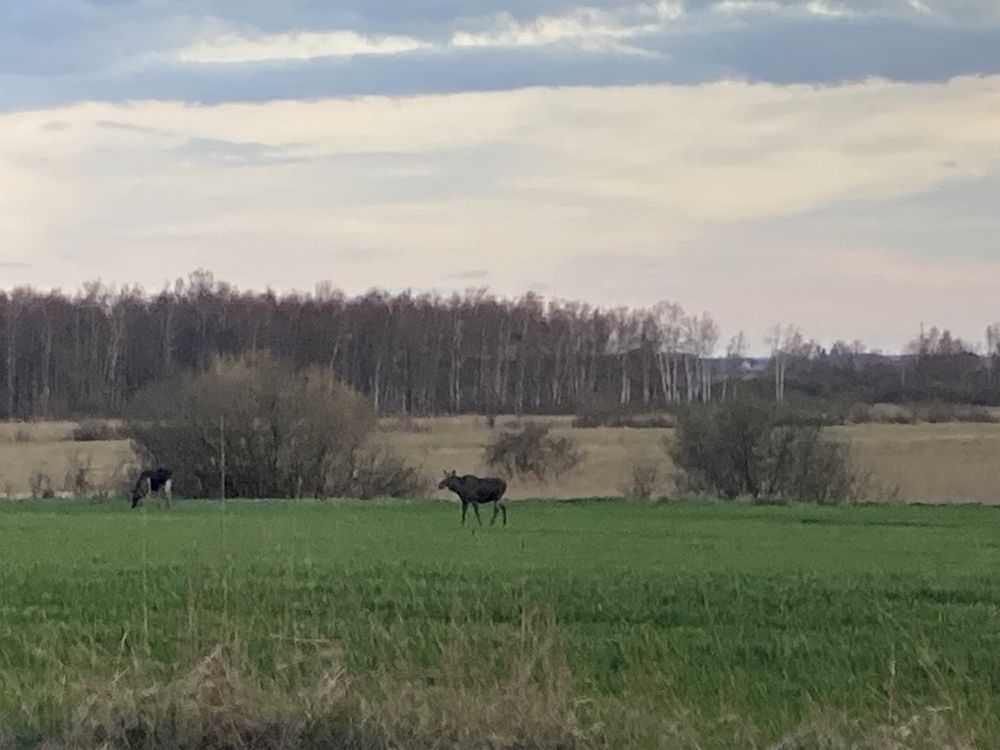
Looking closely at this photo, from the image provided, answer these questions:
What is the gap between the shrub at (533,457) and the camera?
6128 centimetres

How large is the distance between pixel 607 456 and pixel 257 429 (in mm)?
16597

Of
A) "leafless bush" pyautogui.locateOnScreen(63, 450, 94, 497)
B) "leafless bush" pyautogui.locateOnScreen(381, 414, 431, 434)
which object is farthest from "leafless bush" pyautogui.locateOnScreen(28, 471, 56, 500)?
"leafless bush" pyautogui.locateOnScreen(381, 414, 431, 434)

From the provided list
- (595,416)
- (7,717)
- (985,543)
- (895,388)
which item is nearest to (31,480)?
(595,416)

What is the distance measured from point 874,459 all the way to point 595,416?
19231 millimetres

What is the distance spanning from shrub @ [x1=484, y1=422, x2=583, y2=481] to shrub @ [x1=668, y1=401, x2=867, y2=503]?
32.2 feet

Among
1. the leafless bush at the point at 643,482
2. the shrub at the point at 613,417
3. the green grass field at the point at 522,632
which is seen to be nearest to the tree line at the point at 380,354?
Result: the shrub at the point at 613,417

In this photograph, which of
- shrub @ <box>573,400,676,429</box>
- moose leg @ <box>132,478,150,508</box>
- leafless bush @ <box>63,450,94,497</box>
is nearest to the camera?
moose leg @ <box>132,478,150,508</box>

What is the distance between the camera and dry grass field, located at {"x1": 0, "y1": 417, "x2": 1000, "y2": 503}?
182 feet

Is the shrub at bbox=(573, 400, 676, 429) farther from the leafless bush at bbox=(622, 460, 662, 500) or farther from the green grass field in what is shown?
the green grass field

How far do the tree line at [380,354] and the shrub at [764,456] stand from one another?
4013cm

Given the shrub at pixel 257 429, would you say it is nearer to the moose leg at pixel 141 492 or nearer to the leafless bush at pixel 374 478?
the leafless bush at pixel 374 478

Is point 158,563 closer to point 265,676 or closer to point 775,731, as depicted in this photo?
point 265,676

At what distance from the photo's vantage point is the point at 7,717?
9.20 meters

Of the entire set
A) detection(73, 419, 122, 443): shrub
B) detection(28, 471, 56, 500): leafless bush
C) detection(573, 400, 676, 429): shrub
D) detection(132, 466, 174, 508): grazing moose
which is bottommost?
detection(28, 471, 56, 500): leafless bush
